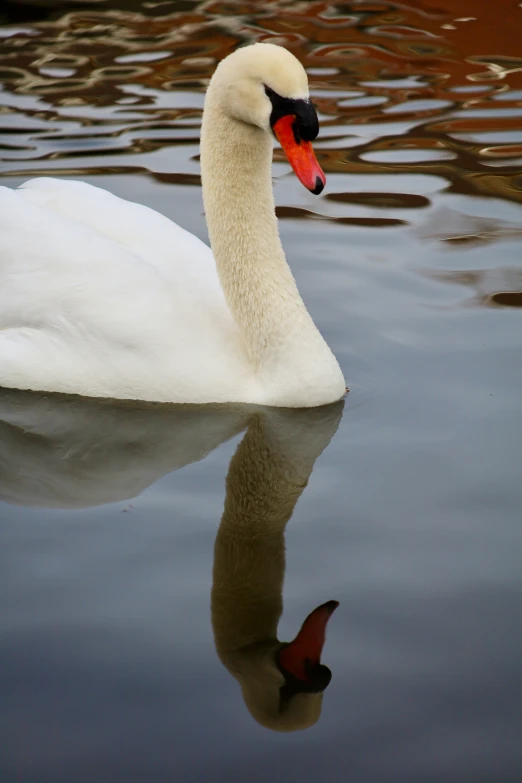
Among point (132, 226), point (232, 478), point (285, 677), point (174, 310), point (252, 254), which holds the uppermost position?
point (132, 226)

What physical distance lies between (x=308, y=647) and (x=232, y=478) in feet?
4.26

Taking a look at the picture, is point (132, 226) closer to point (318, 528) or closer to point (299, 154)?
point (299, 154)

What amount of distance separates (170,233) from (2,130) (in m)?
4.51

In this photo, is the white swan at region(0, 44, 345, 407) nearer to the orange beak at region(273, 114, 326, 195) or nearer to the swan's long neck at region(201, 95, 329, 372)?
the swan's long neck at region(201, 95, 329, 372)

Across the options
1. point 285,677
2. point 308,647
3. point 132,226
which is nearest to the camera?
point 285,677

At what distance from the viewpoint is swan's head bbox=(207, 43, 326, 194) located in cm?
504

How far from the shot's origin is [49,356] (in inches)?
227

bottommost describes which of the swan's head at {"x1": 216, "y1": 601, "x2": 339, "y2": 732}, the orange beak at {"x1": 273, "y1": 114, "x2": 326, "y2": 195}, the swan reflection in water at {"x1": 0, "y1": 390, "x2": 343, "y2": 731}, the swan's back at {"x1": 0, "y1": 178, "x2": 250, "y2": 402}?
the swan's head at {"x1": 216, "y1": 601, "x2": 339, "y2": 732}

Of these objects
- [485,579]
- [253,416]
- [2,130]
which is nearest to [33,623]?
[485,579]

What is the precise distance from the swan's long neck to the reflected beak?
1.87 m

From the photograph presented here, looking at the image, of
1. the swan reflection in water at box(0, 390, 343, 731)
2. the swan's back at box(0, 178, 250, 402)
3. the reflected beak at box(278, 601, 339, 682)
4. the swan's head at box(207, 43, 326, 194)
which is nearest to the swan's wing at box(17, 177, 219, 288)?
the swan's back at box(0, 178, 250, 402)

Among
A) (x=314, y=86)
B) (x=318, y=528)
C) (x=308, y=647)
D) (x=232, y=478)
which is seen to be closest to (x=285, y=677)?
(x=308, y=647)

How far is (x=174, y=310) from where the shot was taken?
5652mm

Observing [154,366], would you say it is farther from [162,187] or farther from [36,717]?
[162,187]
